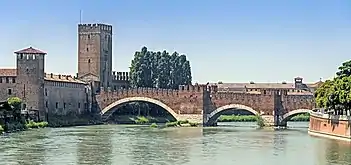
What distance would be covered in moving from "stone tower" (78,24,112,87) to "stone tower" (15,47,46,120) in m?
10.5

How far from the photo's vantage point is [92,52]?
61094mm

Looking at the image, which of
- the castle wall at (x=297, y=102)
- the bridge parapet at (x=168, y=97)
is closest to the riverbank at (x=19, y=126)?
the bridge parapet at (x=168, y=97)

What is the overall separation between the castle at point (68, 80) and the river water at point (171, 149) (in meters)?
8.89

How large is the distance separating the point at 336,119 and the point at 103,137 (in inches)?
432

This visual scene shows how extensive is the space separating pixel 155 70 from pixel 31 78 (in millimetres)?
14301

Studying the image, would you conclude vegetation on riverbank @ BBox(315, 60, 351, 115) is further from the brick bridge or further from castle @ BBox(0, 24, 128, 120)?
castle @ BBox(0, 24, 128, 120)

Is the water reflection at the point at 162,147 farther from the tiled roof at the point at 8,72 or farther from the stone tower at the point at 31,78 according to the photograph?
the tiled roof at the point at 8,72

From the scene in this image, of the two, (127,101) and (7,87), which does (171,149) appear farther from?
(127,101)

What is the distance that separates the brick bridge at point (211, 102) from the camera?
49.9m

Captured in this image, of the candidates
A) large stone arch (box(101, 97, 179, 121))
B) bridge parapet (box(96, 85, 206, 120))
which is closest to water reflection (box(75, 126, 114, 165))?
bridge parapet (box(96, 85, 206, 120))

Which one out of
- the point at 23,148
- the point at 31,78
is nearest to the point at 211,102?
the point at 31,78

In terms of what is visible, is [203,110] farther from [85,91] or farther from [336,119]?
[336,119]

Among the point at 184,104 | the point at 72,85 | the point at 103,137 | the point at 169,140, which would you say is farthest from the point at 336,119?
the point at 72,85

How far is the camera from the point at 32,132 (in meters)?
42.2
